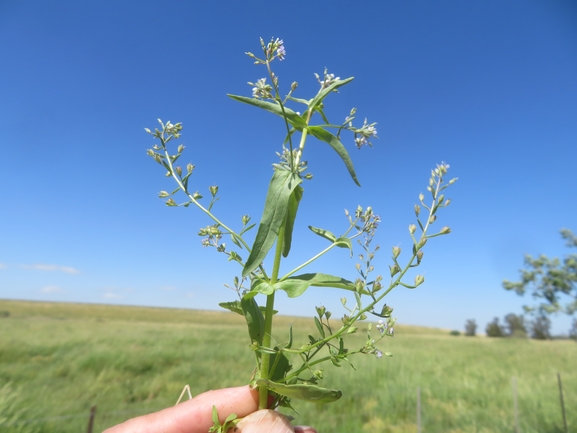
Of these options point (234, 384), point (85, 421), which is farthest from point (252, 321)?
point (234, 384)

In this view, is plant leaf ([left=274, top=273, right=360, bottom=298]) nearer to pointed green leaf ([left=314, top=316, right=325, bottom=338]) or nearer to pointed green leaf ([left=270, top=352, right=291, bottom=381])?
pointed green leaf ([left=314, top=316, right=325, bottom=338])

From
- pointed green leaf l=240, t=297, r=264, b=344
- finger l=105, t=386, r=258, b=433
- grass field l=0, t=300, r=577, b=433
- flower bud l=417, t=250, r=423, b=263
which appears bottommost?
grass field l=0, t=300, r=577, b=433

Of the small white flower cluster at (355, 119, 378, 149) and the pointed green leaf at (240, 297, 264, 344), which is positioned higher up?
the small white flower cluster at (355, 119, 378, 149)

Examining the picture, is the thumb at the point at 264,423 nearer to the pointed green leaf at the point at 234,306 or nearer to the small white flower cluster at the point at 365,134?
the pointed green leaf at the point at 234,306

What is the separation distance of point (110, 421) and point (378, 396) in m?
9.99

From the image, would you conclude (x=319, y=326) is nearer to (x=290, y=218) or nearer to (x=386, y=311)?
(x=386, y=311)

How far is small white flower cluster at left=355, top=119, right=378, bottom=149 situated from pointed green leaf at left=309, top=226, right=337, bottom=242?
34 cm

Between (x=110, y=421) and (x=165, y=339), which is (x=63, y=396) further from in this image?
(x=165, y=339)

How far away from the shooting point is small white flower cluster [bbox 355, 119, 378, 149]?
4.14 feet

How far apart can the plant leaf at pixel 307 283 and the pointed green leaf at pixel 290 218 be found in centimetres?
12

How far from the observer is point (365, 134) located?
4.18ft

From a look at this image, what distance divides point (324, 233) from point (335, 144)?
342 mm

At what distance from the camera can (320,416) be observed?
459 inches

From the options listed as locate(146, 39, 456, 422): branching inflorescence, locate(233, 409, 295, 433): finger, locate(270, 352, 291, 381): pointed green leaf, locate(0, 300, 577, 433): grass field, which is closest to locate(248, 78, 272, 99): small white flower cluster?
locate(146, 39, 456, 422): branching inflorescence
